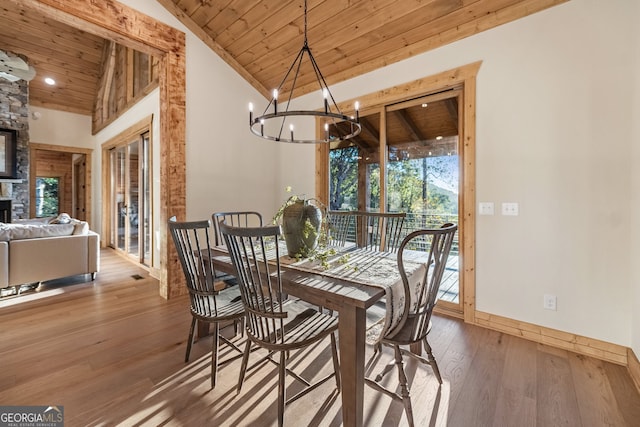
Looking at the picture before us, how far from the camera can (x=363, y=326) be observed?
1.33 m

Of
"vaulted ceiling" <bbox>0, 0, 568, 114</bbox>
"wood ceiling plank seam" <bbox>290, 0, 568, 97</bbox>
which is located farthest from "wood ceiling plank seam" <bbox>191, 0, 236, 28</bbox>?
"wood ceiling plank seam" <bbox>290, 0, 568, 97</bbox>

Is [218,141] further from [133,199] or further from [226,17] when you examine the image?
[133,199]

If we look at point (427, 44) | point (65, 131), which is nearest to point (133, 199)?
point (65, 131)

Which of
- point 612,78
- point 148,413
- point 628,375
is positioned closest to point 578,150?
point 612,78

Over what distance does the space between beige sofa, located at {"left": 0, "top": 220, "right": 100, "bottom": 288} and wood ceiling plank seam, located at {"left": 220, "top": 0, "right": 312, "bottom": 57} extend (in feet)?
10.5

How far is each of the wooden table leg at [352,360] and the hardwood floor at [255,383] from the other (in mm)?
256

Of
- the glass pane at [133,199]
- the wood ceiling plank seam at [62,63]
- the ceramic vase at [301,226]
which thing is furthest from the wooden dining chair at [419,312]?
the wood ceiling plank seam at [62,63]

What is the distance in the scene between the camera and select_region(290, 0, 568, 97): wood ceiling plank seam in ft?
7.63

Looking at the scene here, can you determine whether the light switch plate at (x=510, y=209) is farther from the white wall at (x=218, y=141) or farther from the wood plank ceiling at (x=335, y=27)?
the white wall at (x=218, y=141)

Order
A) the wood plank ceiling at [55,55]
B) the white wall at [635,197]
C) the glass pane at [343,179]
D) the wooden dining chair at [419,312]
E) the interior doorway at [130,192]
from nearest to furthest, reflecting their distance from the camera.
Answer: the wooden dining chair at [419,312], the white wall at [635,197], the glass pane at [343,179], the interior doorway at [130,192], the wood plank ceiling at [55,55]

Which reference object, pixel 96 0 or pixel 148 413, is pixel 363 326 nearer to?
pixel 148 413

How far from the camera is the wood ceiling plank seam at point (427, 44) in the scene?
2.33 meters

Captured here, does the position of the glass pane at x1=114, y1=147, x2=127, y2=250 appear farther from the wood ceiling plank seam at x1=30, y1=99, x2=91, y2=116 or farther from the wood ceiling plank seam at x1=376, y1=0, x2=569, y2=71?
the wood ceiling plank seam at x1=376, y1=0, x2=569, y2=71

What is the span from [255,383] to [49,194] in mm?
10808
